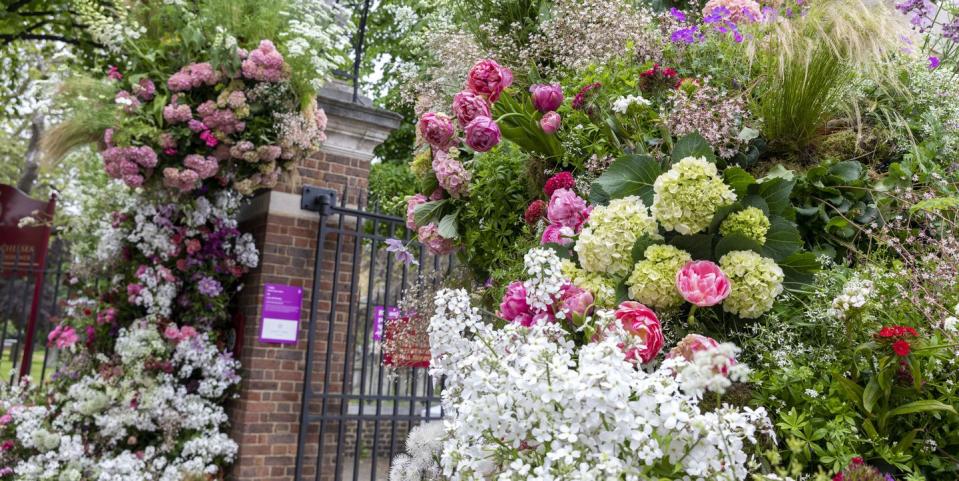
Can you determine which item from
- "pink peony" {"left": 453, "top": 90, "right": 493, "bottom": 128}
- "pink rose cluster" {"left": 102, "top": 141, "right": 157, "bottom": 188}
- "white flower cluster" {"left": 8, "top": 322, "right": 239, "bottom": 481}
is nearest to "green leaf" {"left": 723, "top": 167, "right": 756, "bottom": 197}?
"pink peony" {"left": 453, "top": 90, "right": 493, "bottom": 128}

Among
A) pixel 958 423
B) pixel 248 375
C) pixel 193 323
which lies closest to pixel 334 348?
pixel 248 375

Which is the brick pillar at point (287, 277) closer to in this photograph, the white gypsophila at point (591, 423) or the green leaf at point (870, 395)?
the white gypsophila at point (591, 423)

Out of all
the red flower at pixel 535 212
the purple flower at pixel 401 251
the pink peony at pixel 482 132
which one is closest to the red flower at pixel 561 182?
the red flower at pixel 535 212

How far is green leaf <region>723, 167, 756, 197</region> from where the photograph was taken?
1.59m

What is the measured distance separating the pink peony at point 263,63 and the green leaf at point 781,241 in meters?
3.39

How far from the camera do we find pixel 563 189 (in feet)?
6.02

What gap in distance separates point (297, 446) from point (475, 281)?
2945 mm

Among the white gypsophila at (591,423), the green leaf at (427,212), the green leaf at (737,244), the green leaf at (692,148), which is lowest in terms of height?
the white gypsophila at (591,423)

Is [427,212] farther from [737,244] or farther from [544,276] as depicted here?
[737,244]

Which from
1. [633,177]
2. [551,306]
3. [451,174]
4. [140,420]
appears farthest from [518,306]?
[140,420]

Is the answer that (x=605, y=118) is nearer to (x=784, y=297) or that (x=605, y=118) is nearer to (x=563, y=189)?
(x=563, y=189)

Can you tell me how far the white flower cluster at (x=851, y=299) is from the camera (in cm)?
132

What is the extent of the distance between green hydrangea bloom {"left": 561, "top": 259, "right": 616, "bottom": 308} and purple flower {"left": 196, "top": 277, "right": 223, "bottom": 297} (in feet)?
12.4

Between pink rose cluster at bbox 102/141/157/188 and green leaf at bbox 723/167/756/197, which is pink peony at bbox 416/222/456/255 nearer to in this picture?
green leaf at bbox 723/167/756/197
